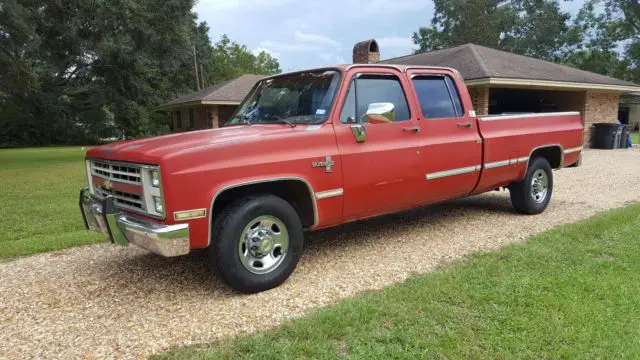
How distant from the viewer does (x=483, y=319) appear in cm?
352

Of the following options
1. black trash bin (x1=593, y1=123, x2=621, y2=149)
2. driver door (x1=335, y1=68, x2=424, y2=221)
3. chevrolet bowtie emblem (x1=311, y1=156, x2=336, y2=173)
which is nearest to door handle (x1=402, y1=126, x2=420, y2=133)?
driver door (x1=335, y1=68, x2=424, y2=221)

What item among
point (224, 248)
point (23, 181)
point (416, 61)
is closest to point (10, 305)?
point (224, 248)

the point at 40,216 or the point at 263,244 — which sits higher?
the point at 263,244

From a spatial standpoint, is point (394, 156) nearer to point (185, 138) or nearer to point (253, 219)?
point (253, 219)

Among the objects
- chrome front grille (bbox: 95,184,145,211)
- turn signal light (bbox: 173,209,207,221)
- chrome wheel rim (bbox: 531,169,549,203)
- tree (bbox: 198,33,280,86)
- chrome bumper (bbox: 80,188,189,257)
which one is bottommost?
chrome wheel rim (bbox: 531,169,549,203)

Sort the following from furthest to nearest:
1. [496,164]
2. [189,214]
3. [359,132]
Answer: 1. [496,164]
2. [359,132]
3. [189,214]

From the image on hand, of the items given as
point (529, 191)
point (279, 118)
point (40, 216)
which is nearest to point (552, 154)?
point (529, 191)

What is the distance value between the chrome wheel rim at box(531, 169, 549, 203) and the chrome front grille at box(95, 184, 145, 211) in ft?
17.7

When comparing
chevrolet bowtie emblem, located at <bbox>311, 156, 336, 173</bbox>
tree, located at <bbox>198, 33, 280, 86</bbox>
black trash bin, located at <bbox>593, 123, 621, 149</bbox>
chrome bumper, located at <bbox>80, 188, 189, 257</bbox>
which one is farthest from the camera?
tree, located at <bbox>198, 33, 280, 86</bbox>

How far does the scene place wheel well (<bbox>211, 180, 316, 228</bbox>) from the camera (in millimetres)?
4148

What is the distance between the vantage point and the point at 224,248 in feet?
12.7

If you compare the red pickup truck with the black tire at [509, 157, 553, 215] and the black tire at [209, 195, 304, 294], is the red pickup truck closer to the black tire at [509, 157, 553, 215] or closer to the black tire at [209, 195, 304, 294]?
the black tire at [209, 195, 304, 294]

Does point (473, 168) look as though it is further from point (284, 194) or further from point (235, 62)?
point (235, 62)

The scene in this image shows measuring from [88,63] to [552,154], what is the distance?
2822 centimetres
